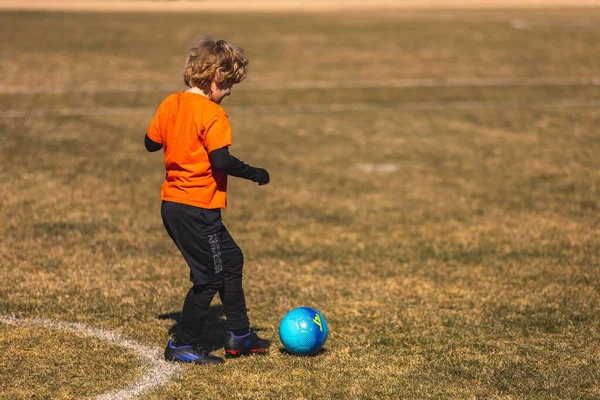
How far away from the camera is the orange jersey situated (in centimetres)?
566

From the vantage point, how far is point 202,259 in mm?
5840

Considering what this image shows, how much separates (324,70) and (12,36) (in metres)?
10.6

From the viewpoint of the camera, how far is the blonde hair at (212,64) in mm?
5691

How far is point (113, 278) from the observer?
8078mm

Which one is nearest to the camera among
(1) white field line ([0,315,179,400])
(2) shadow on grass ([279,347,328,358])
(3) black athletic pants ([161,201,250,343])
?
(1) white field line ([0,315,179,400])

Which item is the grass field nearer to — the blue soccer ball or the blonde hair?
the blue soccer ball

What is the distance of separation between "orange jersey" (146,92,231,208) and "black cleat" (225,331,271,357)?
968mm

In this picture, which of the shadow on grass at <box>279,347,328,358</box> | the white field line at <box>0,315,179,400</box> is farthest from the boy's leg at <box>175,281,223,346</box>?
the shadow on grass at <box>279,347,328,358</box>

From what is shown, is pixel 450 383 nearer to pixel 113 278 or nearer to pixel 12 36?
pixel 113 278

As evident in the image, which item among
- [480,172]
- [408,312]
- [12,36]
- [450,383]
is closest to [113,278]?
[408,312]

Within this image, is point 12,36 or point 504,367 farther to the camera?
point 12,36

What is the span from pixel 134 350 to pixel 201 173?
144 centimetres

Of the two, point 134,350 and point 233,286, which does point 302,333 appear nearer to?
point 233,286

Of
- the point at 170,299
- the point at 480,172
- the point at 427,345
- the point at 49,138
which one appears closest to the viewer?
the point at 427,345
